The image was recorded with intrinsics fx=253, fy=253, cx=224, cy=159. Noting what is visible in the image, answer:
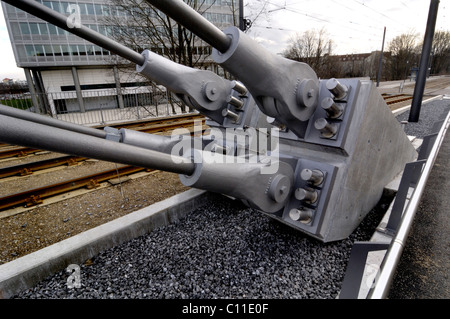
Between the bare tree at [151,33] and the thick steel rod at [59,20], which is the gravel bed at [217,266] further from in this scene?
the bare tree at [151,33]

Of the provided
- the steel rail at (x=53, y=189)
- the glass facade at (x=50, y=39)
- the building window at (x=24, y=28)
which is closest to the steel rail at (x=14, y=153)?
the steel rail at (x=53, y=189)

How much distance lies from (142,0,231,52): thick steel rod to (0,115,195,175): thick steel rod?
2.63ft

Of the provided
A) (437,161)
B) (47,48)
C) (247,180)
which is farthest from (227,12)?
(247,180)

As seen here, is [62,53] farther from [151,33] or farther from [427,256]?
[427,256]

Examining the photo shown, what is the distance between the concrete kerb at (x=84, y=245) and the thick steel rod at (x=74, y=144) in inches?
70.4

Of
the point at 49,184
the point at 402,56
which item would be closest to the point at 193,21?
the point at 49,184

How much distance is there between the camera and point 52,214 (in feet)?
14.0

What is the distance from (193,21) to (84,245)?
96.9 inches

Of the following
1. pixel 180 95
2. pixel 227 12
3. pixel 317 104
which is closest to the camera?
pixel 317 104

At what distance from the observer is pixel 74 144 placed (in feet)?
4.13

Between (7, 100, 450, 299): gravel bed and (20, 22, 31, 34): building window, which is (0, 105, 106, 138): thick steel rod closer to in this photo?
(7, 100, 450, 299): gravel bed

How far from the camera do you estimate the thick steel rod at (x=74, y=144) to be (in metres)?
1.11

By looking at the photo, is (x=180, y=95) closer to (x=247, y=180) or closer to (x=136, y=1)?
(x=247, y=180)

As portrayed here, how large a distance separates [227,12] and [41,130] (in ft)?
145
